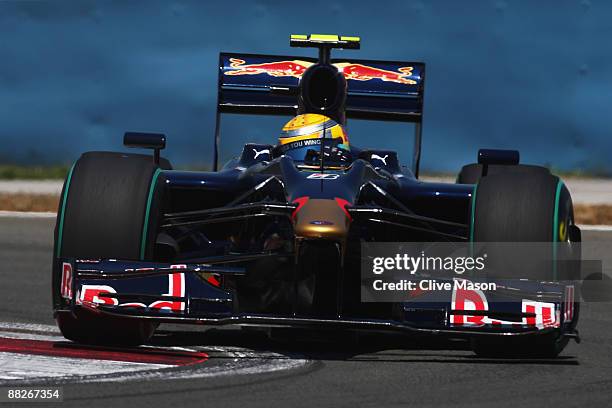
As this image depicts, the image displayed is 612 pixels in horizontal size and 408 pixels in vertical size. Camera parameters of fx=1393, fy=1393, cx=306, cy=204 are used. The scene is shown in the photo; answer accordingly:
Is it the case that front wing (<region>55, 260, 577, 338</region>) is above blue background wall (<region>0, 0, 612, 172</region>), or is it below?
below

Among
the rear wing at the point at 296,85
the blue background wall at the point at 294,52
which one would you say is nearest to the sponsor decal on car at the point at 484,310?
the rear wing at the point at 296,85

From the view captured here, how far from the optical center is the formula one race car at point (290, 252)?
7.07 metres

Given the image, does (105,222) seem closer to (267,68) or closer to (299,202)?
(299,202)

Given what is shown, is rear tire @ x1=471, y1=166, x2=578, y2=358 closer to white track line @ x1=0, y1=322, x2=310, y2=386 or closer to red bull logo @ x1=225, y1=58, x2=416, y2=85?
white track line @ x1=0, y1=322, x2=310, y2=386

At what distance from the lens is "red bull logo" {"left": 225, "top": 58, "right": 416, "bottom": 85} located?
11391 millimetres

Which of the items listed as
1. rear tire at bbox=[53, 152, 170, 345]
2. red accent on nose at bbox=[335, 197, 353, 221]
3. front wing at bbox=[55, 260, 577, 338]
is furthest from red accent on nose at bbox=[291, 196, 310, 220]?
rear tire at bbox=[53, 152, 170, 345]

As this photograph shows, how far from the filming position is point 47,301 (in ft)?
32.1

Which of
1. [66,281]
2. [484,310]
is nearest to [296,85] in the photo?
[66,281]

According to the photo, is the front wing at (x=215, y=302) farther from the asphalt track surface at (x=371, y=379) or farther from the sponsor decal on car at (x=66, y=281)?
the asphalt track surface at (x=371, y=379)

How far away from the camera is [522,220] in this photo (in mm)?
7355

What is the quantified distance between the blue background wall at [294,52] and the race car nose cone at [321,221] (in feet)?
30.3

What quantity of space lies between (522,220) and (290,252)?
1.24 meters

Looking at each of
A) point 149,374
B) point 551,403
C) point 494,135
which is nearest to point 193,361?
point 149,374

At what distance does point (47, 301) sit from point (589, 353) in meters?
3.93
